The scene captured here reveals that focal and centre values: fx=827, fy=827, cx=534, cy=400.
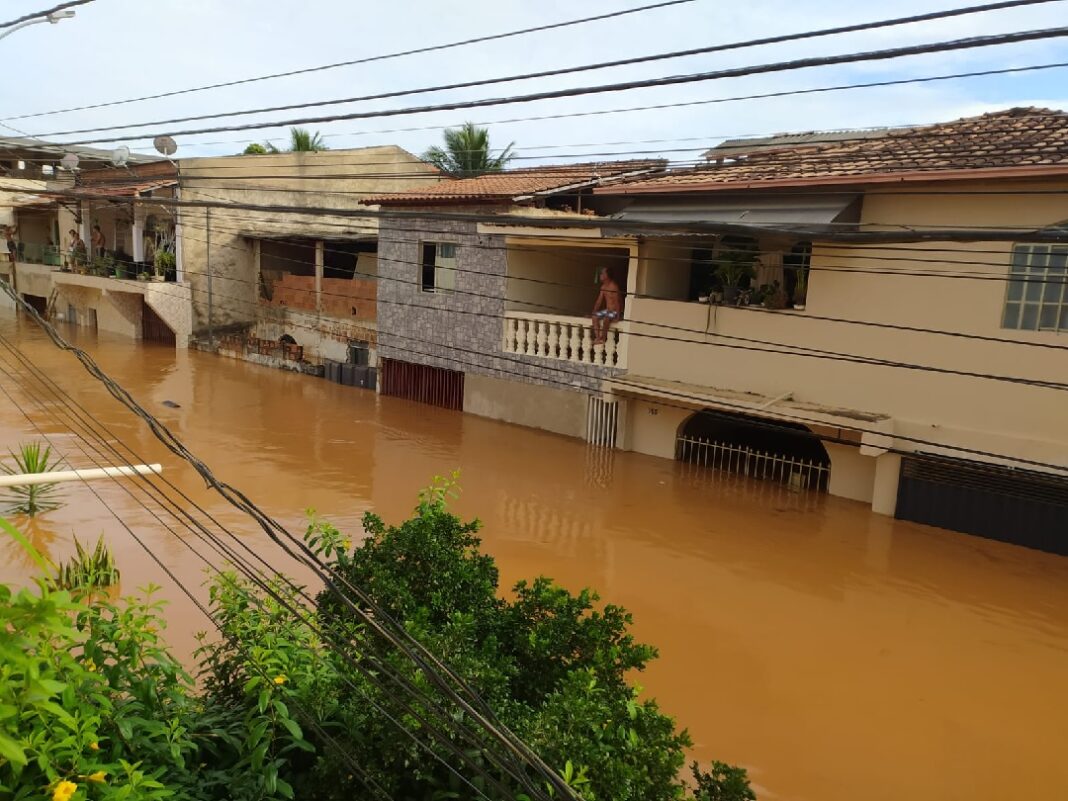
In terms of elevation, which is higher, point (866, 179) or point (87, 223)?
point (866, 179)

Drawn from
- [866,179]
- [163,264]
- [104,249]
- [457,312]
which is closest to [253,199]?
[163,264]

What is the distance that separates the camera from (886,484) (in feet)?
37.4

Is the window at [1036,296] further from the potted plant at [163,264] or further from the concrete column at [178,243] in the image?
the potted plant at [163,264]

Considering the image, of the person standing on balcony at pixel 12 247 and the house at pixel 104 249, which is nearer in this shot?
the house at pixel 104 249

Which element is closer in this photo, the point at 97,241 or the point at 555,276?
the point at 555,276

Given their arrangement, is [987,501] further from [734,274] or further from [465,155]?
[465,155]

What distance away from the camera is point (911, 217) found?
34.3ft

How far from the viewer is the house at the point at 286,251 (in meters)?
21.4

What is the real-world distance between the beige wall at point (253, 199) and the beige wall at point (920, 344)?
481 inches

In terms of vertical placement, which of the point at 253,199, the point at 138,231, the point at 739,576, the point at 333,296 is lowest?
the point at 739,576

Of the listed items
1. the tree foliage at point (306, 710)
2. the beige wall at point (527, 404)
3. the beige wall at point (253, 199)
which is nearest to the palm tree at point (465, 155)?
the beige wall at point (253, 199)

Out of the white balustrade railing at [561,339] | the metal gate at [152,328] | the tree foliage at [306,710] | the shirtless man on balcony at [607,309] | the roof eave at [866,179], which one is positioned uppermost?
the roof eave at [866,179]

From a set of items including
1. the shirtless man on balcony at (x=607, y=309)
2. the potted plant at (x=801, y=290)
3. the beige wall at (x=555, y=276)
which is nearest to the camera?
the potted plant at (x=801, y=290)

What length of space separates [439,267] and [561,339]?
11.9 feet
